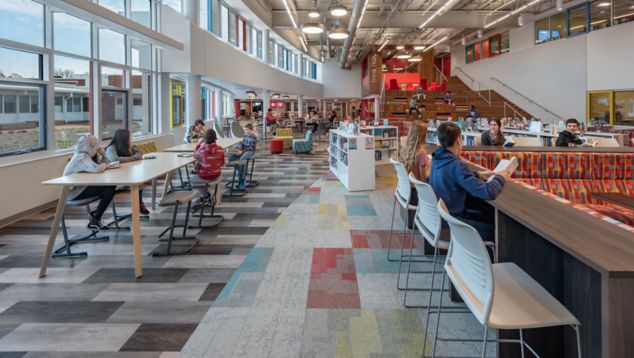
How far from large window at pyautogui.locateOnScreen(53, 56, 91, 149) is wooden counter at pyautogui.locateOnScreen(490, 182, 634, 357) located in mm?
7125

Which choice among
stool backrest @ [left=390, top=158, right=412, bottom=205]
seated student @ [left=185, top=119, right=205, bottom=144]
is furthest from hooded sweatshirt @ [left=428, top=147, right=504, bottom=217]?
seated student @ [left=185, top=119, right=205, bottom=144]

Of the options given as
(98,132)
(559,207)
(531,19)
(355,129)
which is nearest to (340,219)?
(355,129)

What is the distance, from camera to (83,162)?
4711mm

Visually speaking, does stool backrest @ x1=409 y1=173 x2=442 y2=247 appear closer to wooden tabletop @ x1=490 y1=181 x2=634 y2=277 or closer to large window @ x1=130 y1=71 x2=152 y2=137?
wooden tabletop @ x1=490 y1=181 x2=634 y2=277

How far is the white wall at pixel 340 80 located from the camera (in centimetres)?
3088

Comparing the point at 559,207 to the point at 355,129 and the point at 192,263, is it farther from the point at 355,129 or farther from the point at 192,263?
the point at 355,129

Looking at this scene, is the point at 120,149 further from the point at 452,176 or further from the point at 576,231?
the point at 576,231

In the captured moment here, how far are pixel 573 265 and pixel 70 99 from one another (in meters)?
8.01

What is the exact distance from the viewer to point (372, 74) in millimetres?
25297

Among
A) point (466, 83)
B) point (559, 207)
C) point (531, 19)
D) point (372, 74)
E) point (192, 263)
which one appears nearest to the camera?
point (559, 207)

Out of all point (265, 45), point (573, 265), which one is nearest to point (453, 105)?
point (265, 45)

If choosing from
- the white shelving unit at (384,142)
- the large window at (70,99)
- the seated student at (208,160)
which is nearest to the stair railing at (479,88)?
Result: the white shelving unit at (384,142)

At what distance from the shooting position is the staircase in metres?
18.8

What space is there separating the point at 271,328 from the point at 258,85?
15540 mm
